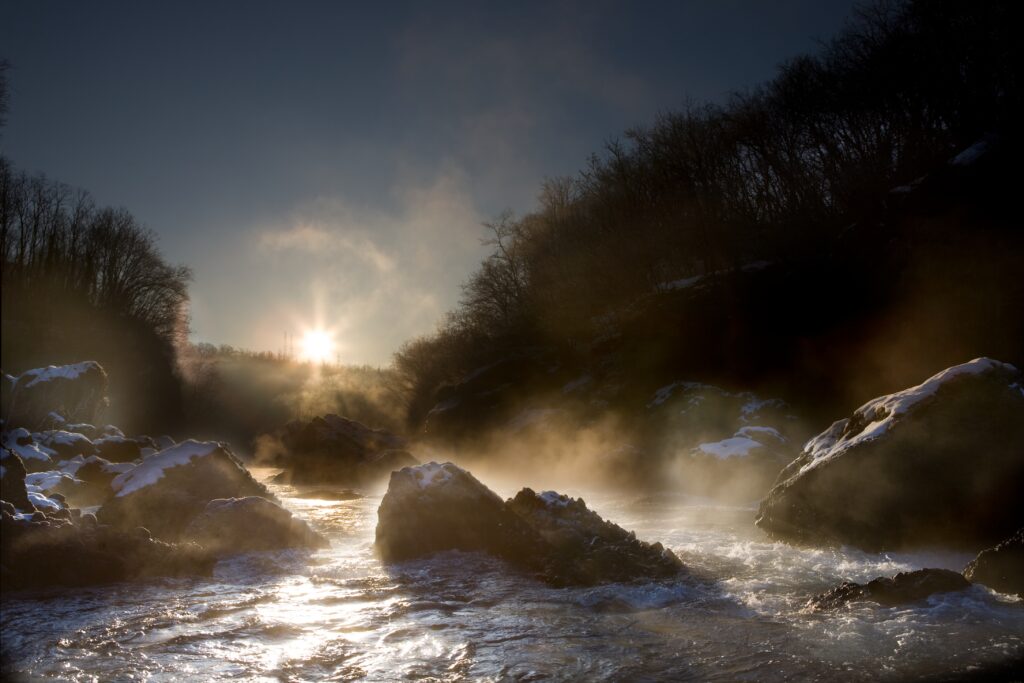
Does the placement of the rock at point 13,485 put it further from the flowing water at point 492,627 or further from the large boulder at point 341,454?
the large boulder at point 341,454

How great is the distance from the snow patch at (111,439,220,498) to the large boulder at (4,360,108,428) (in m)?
5.67

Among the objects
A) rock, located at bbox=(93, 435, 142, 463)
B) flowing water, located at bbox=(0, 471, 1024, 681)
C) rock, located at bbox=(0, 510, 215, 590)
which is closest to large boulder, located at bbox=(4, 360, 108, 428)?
rock, located at bbox=(93, 435, 142, 463)

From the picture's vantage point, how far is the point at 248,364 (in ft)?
276

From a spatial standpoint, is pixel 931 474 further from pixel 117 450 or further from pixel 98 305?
pixel 98 305

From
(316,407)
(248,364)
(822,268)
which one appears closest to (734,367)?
(822,268)

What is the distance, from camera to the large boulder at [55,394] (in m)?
17.2

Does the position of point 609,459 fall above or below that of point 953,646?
above

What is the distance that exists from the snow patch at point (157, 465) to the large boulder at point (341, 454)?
15.3m

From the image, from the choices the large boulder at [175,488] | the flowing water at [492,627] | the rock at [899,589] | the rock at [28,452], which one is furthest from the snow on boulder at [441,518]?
the rock at [28,452]

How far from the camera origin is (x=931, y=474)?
1027 cm

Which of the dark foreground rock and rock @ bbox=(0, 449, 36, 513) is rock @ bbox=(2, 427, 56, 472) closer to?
rock @ bbox=(0, 449, 36, 513)

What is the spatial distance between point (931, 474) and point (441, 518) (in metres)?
7.14

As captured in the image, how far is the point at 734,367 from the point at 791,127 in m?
17.1

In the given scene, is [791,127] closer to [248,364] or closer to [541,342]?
[541,342]
